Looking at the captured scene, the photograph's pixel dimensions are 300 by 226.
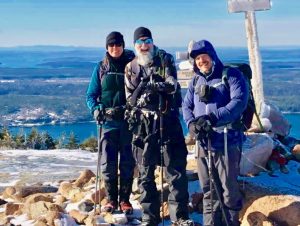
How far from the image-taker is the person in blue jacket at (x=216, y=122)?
527 centimetres

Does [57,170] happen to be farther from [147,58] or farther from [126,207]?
[147,58]

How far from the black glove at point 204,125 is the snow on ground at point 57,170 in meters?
1.60

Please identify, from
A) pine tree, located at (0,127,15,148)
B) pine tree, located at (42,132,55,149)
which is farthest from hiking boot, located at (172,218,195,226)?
pine tree, located at (42,132,55,149)

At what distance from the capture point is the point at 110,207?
649 cm

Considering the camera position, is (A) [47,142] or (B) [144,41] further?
(A) [47,142]

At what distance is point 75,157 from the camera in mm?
13594

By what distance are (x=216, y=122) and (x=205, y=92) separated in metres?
0.27

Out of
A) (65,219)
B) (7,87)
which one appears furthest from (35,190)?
(7,87)

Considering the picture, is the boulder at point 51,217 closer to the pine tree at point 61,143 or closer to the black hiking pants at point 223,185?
the black hiking pants at point 223,185

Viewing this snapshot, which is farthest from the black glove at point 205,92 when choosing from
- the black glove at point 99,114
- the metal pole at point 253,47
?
the metal pole at point 253,47

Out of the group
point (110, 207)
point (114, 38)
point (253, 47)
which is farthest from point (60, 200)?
point (253, 47)

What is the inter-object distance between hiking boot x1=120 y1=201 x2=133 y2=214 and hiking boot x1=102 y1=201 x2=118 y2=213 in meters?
0.07

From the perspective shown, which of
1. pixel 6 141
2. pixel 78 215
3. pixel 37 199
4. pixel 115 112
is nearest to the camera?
pixel 115 112

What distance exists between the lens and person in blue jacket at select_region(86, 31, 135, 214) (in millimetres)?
6246
